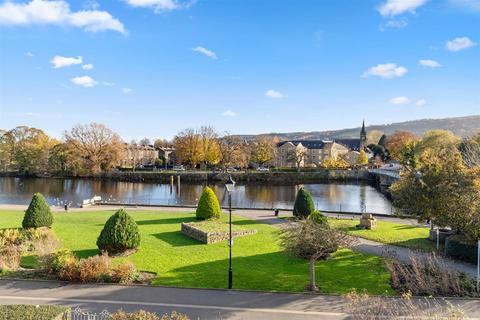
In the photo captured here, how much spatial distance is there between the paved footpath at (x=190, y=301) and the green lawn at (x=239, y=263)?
3.01ft

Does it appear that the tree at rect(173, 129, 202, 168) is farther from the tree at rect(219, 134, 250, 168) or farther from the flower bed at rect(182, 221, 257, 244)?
the flower bed at rect(182, 221, 257, 244)

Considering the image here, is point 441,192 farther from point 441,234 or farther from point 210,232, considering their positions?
point 210,232

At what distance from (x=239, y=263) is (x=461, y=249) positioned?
38.1 ft

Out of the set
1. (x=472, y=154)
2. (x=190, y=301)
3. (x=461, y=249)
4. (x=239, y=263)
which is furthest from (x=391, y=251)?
(x=472, y=154)

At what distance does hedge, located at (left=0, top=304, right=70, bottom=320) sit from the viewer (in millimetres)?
9633

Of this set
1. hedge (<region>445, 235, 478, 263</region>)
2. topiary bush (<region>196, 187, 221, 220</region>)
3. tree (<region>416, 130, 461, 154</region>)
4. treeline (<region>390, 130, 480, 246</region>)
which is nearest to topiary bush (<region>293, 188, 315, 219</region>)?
topiary bush (<region>196, 187, 221, 220</region>)

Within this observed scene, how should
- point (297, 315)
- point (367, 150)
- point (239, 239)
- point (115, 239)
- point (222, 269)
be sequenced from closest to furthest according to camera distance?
point (297, 315) < point (222, 269) < point (115, 239) < point (239, 239) < point (367, 150)

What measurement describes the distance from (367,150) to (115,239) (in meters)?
147

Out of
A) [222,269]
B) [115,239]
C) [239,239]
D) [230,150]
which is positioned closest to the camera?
[222,269]

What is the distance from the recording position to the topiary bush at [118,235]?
1850 centimetres

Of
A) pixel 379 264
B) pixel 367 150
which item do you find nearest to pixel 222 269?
pixel 379 264

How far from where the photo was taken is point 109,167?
91.1m

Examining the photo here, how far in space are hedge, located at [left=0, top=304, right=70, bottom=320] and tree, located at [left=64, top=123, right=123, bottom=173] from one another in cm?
8185

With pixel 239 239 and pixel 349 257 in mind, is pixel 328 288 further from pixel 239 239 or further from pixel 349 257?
pixel 239 239
